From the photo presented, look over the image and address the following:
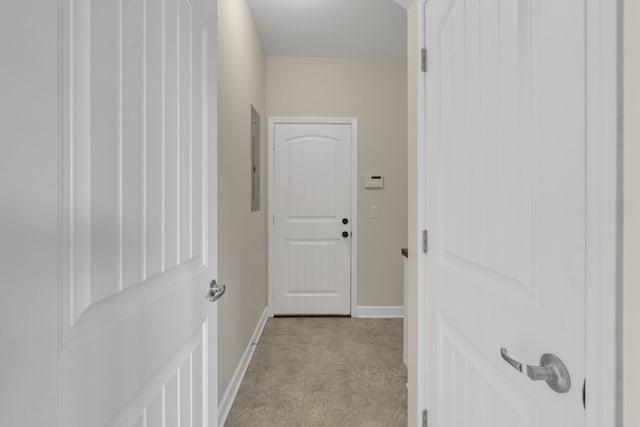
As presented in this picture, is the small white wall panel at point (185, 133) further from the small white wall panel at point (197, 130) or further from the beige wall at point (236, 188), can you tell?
the beige wall at point (236, 188)

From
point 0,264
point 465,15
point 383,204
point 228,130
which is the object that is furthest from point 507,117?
point 383,204

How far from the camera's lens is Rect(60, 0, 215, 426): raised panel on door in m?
0.50

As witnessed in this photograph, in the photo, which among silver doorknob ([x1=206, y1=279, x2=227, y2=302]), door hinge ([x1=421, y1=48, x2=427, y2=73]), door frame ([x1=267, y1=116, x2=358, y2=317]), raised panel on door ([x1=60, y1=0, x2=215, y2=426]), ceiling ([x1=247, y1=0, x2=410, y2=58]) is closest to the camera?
raised panel on door ([x1=60, y1=0, x2=215, y2=426])

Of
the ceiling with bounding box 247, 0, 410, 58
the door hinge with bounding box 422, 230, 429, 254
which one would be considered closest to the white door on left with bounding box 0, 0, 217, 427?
the door hinge with bounding box 422, 230, 429, 254

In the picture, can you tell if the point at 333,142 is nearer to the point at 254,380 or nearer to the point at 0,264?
the point at 254,380

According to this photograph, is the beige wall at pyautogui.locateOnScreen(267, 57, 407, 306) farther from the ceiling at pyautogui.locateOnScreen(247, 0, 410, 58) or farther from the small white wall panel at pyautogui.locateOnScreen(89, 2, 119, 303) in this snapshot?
the small white wall panel at pyautogui.locateOnScreen(89, 2, 119, 303)

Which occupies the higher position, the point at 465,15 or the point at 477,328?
the point at 465,15

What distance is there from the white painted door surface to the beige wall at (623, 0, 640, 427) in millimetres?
3213

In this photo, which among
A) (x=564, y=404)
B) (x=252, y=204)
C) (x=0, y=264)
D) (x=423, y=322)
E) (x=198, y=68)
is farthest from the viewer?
(x=252, y=204)

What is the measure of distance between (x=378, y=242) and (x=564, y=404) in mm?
3111

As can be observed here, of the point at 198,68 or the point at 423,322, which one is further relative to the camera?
the point at 423,322

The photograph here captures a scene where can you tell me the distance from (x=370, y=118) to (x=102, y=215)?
11.2 feet

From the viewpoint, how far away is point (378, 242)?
3721 mm

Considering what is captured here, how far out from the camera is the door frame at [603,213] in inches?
19.8
